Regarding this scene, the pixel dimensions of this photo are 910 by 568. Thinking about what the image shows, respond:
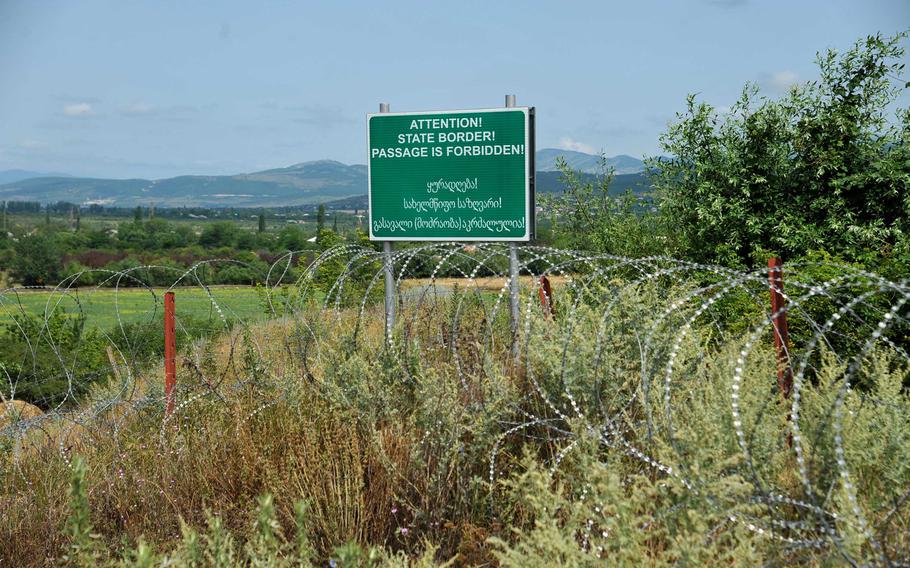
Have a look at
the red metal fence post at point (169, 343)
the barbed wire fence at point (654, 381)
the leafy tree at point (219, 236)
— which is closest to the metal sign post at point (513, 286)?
the barbed wire fence at point (654, 381)

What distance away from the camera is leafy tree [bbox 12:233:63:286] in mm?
60656

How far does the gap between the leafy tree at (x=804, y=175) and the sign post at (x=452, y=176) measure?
14.4 ft

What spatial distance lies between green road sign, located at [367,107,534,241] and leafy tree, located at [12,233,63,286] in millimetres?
55325

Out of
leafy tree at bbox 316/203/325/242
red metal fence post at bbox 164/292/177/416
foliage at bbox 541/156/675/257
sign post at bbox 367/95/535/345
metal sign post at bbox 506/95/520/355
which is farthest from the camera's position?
leafy tree at bbox 316/203/325/242

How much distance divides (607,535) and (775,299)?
3132 millimetres

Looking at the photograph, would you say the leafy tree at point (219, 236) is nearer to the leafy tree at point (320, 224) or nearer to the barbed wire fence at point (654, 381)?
the leafy tree at point (320, 224)

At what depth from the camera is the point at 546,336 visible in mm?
6816

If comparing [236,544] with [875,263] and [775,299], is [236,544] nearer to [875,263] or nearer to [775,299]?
[775,299]

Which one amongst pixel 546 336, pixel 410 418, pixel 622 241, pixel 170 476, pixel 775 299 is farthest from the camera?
pixel 622 241

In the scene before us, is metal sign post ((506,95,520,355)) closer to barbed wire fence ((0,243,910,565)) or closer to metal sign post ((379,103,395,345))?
barbed wire fence ((0,243,910,565))

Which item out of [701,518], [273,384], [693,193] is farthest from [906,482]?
[693,193]

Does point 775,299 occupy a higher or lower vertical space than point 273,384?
higher

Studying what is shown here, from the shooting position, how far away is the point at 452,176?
27.2ft

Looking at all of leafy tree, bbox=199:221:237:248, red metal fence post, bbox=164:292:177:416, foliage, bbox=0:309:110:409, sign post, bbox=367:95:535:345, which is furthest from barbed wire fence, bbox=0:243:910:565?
leafy tree, bbox=199:221:237:248
